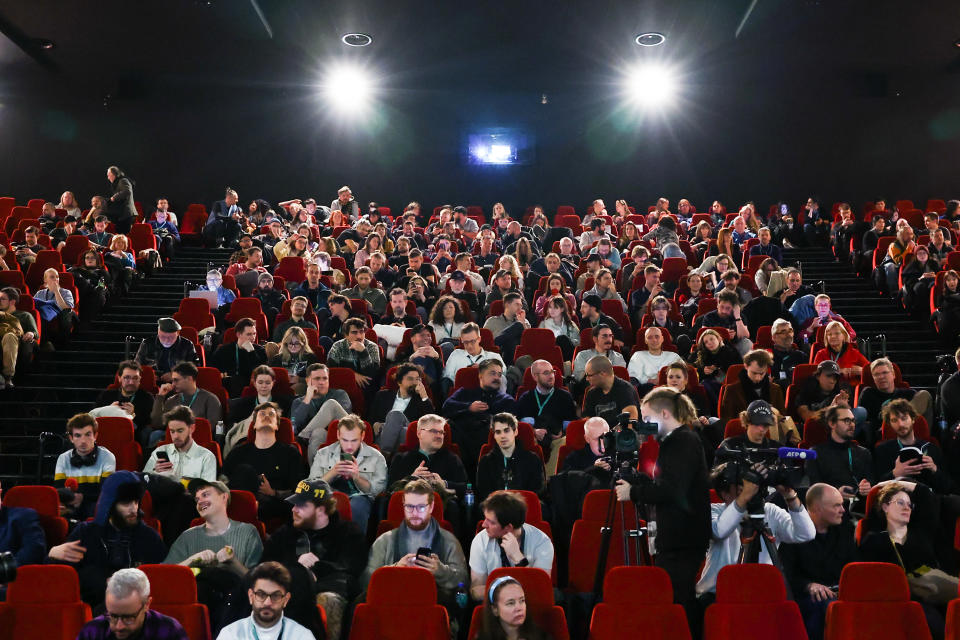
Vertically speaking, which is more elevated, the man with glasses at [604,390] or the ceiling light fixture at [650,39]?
the ceiling light fixture at [650,39]

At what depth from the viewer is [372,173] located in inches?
590

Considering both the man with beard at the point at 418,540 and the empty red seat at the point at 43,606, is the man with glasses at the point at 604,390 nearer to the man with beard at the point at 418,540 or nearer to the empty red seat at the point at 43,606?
the man with beard at the point at 418,540

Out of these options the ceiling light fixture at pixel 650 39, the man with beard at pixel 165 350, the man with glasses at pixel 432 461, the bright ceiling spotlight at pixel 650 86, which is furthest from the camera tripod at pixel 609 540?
the bright ceiling spotlight at pixel 650 86

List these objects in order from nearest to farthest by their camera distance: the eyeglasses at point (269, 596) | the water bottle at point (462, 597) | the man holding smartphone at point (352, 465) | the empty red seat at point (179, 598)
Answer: the eyeglasses at point (269, 596)
the empty red seat at point (179, 598)
the water bottle at point (462, 597)
the man holding smartphone at point (352, 465)

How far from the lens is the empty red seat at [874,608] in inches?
140

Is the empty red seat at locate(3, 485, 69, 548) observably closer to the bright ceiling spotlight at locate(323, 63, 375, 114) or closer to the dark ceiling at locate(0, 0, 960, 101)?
the dark ceiling at locate(0, 0, 960, 101)

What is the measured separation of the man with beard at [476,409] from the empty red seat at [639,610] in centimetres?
203

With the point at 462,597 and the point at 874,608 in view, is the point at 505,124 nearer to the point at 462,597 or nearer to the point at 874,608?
the point at 462,597

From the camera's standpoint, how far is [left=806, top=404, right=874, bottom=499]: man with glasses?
5000 mm

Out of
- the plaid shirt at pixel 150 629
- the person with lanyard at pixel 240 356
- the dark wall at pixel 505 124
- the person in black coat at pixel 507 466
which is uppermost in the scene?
the dark wall at pixel 505 124

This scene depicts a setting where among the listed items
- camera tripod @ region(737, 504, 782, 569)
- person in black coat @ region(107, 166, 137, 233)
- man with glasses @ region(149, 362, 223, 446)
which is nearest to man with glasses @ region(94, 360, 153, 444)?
man with glasses @ region(149, 362, 223, 446)

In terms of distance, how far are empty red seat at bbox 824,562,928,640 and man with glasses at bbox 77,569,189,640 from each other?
2.44 meters

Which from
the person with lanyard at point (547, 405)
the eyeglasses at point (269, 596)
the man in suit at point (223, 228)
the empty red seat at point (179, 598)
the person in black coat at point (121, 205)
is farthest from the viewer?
the man in suit at point (223, 228)

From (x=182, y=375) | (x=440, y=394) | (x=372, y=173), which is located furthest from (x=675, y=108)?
(x=182, y=375)
